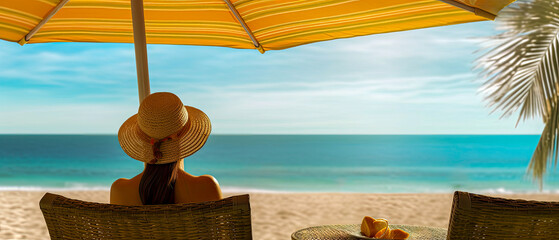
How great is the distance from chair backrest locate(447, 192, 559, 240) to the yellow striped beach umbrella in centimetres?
106

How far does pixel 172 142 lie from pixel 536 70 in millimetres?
4862

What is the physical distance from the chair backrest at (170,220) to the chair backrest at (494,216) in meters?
0.45

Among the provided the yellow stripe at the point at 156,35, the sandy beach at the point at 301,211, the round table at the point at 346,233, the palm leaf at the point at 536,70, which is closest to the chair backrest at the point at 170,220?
Result: the round table at the point at 346,233

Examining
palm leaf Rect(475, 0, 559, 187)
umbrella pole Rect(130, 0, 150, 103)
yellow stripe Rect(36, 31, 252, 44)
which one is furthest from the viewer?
palm leaf Rect(475, 0, 559, 187)

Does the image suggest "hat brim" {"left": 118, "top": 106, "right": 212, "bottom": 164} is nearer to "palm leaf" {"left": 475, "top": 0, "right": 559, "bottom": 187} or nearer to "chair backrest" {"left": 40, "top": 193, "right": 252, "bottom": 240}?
"chair backrest" {"left": 40, "top": 193, "right": 252, "bottom": 240}

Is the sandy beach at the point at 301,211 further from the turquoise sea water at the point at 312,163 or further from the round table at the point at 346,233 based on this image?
the turquoise sea water at the point at 312,163

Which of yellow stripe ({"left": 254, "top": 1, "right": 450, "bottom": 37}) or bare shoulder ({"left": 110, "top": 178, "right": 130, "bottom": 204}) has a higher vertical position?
yellow stripe ({"left": 254, "top": 1, "right": 450, "bottom": 37})

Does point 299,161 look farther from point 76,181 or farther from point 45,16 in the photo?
point 45,16

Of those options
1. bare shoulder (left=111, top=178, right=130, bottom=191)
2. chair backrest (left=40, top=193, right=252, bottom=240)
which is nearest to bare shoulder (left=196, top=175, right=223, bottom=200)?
bare shoulder (left=111, top=178, right=130, bottom=191)

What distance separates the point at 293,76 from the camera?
35250 millimetres

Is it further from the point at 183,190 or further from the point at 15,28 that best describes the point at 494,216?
the point at 15,28

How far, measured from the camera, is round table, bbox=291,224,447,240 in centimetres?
190

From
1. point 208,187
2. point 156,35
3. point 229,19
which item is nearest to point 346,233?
point 208,187

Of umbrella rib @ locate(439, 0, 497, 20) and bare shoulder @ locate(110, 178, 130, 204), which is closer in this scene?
bare shoulder @ locate(110, 178, 130, 204)
